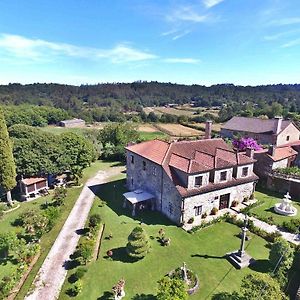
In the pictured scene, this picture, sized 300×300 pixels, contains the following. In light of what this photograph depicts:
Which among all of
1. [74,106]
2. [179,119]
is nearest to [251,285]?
[179,119]

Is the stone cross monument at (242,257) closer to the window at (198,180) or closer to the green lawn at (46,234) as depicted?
the window at (198,180)

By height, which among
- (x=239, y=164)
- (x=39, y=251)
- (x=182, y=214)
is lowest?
(x=39, y=251)

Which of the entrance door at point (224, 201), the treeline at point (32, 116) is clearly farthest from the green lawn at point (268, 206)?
the treeline at point (32, 116)

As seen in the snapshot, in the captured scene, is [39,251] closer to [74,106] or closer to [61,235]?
[61,235]

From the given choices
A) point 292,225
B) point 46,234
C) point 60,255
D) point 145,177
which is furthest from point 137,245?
point 292,225

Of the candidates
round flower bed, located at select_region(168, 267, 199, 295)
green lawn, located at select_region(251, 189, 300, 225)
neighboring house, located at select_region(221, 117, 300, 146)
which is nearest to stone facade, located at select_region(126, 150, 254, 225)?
green lawn, located at select_region(251, 189, 300, 225)

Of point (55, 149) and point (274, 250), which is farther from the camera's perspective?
point (55, 149)

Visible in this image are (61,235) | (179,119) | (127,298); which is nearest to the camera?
(127,298)
